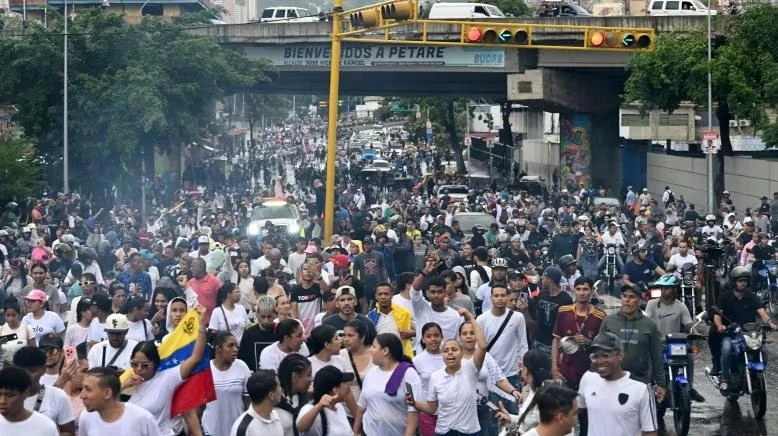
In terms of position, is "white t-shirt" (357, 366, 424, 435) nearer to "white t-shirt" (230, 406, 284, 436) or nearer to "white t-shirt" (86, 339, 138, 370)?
"white t-shirt" (230, 406, 284, 436)

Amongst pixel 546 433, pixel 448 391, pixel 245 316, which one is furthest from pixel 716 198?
pixel 546 433

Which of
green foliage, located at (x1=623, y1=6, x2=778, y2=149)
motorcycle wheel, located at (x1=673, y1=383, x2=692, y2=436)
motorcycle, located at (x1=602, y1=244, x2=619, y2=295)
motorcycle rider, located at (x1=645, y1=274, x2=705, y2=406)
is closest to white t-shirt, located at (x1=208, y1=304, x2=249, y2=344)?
motorcycle rider, located at (x1=645, y1=274, x2=705, y2=406)

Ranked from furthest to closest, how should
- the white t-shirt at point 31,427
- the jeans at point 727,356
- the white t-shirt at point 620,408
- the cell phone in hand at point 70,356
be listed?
the jeans at point 727,356
the cell phone in hand at point 70,356
the white t-shirt at point 620,408
the white t-shirt at point 31,427

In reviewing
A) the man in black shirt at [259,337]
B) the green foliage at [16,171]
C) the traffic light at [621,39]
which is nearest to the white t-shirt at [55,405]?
the man in black shirt at [259,337]

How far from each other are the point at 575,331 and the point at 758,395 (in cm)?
292

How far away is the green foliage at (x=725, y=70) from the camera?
42688 millimetres

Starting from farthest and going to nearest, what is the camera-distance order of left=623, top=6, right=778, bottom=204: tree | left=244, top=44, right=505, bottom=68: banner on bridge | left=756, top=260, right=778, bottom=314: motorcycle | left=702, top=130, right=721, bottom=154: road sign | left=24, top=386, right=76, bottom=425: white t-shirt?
left=244, top=44, right=505, bottom=68: banner on bridge → left=623, top=6, right=778, bottom=204: tree → left=702, top=130, right=721, bottom=154: road sign → left=756, top=260, right=778, bottom=314: motorcycle → left=24, top=386, right=76, bottom=425: white t-shirt

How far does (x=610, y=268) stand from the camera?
92.9 feet

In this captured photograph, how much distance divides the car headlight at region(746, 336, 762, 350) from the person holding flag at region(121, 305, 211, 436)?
6.21m

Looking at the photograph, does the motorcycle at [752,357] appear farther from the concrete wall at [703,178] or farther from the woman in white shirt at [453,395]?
the concrete wall at [703,178]

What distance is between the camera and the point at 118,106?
48.5 m

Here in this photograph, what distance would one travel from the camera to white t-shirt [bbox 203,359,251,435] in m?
11.0

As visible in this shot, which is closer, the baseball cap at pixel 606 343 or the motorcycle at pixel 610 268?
the baseball cap at pixel 606 343

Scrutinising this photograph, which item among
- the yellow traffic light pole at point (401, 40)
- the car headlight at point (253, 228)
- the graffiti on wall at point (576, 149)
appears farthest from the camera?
the graffiti on wall at point (576, 149)
